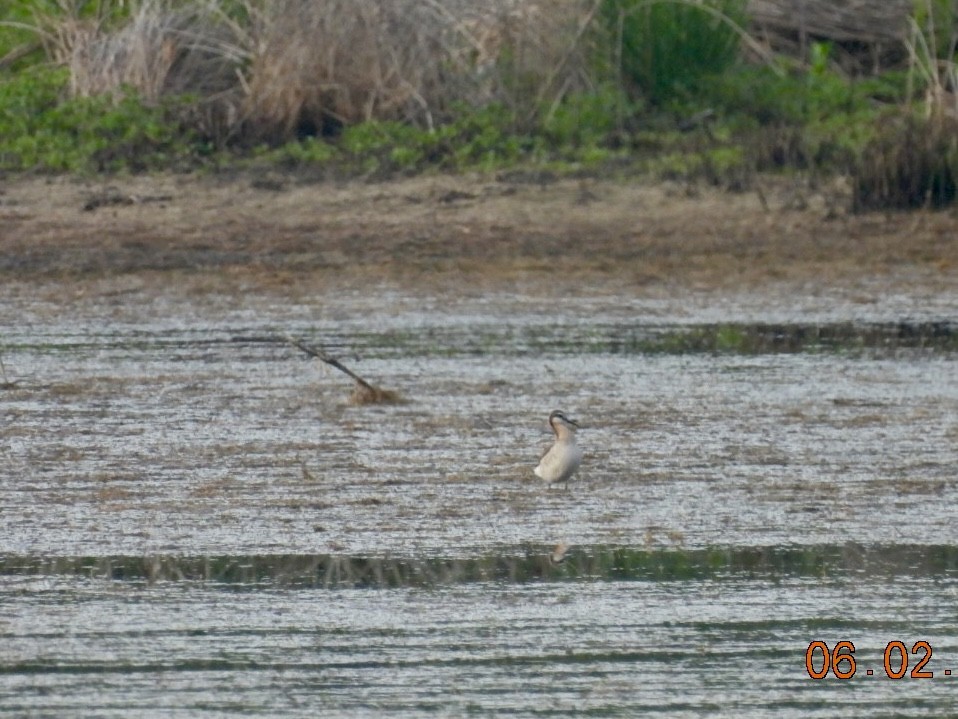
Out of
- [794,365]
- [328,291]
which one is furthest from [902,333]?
[328,291]

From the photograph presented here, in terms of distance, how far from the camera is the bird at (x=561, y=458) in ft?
20.4

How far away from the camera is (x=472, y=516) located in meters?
6.04

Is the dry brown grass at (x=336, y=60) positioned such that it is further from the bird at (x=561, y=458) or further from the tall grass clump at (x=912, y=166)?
the bird at (x=561, y=458)

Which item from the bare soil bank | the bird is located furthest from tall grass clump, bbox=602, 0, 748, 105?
the bird

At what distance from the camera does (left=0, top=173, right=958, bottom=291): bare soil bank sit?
10281 mm

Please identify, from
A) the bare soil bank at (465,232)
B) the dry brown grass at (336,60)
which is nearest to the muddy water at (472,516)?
the bare soil bank at (465,232)

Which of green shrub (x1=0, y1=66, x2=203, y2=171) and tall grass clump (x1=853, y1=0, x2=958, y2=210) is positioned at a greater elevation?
tall grass clump (x1=853, y1=0, x2=958, y2=210)

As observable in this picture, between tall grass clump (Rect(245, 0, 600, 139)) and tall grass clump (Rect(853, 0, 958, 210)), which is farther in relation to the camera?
tall grass clump (Rect(245, 0, 600, 139))

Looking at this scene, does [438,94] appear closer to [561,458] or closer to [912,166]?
[912,166]

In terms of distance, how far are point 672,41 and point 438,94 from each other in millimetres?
1526

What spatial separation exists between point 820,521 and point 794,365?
226 cm

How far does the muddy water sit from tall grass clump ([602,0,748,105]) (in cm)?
392

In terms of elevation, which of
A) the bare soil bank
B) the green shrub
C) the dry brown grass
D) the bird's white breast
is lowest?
the bare soil bank

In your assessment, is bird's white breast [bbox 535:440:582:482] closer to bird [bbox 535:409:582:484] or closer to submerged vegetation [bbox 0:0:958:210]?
bird [bbox 535:409:582:484]
